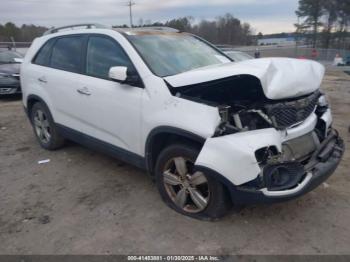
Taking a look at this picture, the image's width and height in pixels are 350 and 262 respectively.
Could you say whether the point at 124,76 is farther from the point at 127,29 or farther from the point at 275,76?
the point at 275,76

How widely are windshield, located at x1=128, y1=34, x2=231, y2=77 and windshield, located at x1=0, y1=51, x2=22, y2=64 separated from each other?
9343mm

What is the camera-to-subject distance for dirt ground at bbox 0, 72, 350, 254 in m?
3.11

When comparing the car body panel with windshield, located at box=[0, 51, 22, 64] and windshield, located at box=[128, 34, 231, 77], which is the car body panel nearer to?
windshield, located at box=[128, 34, 231, 77]

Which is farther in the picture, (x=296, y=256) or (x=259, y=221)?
(x=259, y=221)

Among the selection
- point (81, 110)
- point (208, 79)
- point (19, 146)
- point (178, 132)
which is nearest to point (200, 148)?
point (178, 132)

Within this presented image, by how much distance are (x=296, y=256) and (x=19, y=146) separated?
498cm

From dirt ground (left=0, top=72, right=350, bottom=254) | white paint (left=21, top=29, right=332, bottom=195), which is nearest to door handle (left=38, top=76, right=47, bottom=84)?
white paint (left=21, top=29, right=332, bottom=195)

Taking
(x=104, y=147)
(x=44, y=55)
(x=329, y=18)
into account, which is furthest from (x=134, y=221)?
(x=329, y=18)

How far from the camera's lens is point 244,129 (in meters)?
3.07

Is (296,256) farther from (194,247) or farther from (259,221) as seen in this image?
(194,247)

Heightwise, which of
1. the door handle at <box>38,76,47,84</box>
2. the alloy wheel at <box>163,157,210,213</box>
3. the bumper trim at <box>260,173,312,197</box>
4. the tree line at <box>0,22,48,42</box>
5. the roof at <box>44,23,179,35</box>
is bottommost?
the alloy wheel at <box>163,157,210,213</box>

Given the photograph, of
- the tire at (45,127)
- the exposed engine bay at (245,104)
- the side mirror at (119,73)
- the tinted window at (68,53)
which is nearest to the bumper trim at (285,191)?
the exposed engine bay at (245,104)

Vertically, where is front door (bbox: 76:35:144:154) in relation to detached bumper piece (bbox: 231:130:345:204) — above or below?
above

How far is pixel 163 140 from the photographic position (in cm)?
365
